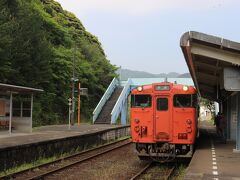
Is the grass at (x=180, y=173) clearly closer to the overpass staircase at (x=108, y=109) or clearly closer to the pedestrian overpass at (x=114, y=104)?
the pedestrian overpass at (x=114, y=104)

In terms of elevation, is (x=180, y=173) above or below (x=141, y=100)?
below

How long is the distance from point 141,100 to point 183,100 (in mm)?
1416

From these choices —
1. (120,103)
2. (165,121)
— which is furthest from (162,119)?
(120,103)

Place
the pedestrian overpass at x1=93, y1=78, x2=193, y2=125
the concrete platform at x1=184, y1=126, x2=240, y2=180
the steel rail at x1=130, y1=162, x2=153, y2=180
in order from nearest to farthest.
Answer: the concrete platform at x1=184, y1=126, x2=240, y2=180
the steel rail at x1=130, y1=162, x2=153, y2=180
the pedestrian overpass at x1=93, y1=78, x2=193, y2=125

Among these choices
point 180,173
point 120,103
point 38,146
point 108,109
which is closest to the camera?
point 180,173

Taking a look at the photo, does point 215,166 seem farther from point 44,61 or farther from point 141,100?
point 44,61

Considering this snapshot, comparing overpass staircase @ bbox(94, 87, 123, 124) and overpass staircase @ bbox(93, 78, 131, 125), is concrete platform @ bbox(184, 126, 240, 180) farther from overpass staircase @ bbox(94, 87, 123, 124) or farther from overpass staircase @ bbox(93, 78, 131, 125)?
overpass staircase @ bbox(93, 78, 131, 125)

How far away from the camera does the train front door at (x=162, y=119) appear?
544 inches

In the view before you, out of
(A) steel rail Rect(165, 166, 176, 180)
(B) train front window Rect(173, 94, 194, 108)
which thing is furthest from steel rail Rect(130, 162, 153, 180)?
(B) train front window Rect(173, 94, 194, 108)

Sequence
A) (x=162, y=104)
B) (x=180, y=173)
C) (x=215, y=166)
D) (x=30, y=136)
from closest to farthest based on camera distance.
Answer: (x=215, y=166), (x=180, y=173), (x=162, y=104), (x=30, y=136)

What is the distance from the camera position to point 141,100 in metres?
14.3

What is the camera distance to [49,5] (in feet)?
157

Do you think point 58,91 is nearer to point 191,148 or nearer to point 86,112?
point 86,112

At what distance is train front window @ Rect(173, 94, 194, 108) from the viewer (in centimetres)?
1386
